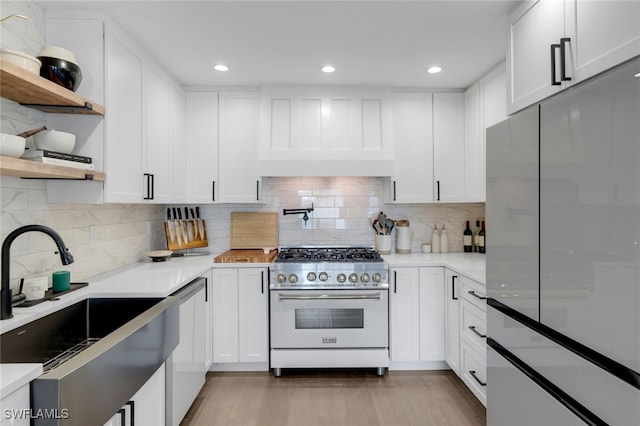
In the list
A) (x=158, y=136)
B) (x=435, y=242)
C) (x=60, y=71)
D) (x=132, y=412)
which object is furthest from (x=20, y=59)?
(x=435, y=242)

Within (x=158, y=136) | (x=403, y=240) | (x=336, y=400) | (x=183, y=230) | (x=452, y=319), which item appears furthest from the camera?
(x=403, y=240)

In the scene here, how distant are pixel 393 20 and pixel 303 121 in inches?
51.8

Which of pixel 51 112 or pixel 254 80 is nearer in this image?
pixel 51 112

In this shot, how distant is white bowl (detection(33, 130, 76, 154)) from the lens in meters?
1.79

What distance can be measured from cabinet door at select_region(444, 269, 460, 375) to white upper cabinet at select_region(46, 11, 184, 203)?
229 cm

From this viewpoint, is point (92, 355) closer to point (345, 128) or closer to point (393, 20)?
point (393, 20)

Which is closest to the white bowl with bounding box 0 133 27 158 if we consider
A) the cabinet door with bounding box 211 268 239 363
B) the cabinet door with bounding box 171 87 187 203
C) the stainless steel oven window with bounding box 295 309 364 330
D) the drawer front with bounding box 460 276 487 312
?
the cabinet door with bounding box 171 87 187 203

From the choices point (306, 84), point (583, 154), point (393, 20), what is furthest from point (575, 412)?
point (306, 84)

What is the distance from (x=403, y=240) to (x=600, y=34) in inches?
93.7

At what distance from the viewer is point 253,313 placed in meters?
3.05

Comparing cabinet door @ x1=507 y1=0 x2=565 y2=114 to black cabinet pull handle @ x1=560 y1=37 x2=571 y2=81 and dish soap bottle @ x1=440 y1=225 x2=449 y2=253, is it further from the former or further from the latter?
dish soap bottle @ x1=440 y1=225 x2=449 y2=253

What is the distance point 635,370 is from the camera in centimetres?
→ 102

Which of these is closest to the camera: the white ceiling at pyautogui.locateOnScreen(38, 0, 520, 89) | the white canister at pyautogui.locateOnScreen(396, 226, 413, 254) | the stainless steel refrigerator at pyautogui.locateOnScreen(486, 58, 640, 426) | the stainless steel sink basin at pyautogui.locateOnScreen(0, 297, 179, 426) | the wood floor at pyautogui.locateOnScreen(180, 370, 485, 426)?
the stainless steel refrigerator at pyautogui.locateOnScreen(486, 58, 640, 426)

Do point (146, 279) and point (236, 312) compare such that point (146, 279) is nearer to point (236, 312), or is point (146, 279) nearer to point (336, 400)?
point (236, 312)
